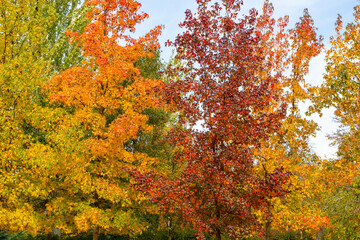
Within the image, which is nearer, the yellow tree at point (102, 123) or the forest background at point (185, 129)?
the forest background at point (185, 129)

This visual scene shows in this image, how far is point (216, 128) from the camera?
9.04 meters

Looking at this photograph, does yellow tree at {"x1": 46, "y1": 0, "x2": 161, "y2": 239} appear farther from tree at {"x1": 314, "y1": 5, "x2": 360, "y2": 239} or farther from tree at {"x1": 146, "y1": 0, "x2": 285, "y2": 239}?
tree at {"x1": 314, "y1": 5, "x2": 360, "y2": 239}

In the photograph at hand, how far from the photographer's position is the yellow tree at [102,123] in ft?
38.6

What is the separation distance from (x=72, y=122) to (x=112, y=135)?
1558mm

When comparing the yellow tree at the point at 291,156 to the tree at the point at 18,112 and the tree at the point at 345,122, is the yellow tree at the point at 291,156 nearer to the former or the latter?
the tree at the point at 345,122

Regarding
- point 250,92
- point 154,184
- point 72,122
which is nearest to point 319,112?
point 250,92

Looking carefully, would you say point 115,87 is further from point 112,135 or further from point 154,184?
point 154,184

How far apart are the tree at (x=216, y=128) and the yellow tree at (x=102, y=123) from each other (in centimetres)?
241

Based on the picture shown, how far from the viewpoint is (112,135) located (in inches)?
469

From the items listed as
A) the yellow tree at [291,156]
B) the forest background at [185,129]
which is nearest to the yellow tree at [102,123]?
the forest background at [185,129]

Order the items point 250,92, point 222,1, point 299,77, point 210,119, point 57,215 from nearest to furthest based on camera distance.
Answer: point 210,119 → point 250,92 → point 222,1 → point 57,215 → point 299,77

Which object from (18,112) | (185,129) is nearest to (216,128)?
(185,129)

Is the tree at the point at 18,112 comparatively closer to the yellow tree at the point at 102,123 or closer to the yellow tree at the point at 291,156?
the yellow tree at the point at 102,123

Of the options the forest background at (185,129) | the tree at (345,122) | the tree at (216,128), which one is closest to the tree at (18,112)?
the forest background at (185,129)
